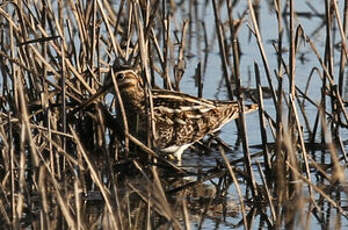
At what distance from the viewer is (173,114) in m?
6.53

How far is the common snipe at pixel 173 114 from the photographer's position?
6.43 m

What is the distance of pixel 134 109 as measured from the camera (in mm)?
6500

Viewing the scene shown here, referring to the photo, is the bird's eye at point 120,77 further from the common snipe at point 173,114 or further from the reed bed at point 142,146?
the reed bed at point 142,146

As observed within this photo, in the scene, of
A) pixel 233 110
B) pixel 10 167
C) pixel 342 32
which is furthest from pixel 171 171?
pixel 10 167

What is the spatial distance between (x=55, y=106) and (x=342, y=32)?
1.64 metres

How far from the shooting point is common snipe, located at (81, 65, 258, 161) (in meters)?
6.43

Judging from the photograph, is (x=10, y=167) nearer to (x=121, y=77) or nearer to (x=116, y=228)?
(x=116, y=228)

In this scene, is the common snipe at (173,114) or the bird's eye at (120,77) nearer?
the bird's eye at (120,77)

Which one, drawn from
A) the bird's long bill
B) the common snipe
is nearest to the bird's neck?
the common snipe

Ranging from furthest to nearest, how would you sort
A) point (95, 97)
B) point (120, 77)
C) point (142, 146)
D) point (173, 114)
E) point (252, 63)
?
point (252, 63) < point (173, 114) < point (120, 77) < point (95, 97) < point (142, 146)

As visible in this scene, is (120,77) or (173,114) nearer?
(120,77)

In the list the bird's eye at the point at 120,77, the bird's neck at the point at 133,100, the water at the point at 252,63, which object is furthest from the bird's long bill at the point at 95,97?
the water at the point at 252,63

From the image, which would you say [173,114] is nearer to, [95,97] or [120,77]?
[120,77]

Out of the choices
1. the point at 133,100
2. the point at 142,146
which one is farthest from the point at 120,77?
the point at 142,146
